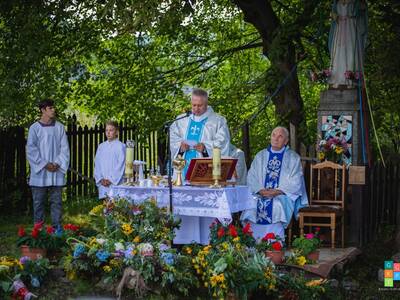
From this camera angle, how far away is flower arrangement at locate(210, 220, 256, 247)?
9242 mm

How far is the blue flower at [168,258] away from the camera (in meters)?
8.38

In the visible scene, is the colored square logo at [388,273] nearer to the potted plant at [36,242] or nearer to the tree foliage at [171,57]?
the potted plant at [36,242]

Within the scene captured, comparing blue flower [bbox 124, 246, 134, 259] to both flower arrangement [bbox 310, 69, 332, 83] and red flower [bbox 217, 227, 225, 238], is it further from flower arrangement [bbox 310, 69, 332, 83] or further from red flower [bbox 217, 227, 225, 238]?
flower arrangement [bbox 310, 69, 332, 83]

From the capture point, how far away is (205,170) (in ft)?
32.9

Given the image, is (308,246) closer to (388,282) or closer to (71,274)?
(388,282)

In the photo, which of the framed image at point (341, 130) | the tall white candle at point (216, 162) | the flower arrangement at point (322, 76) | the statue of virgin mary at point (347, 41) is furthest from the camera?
the flower arrangement at point (322, 76)

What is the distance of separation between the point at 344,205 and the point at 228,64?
837cm

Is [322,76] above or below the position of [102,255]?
above

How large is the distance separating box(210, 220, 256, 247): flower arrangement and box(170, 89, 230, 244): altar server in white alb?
1038 mm

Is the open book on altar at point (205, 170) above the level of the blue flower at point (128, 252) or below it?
above

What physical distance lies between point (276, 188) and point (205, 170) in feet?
6.00

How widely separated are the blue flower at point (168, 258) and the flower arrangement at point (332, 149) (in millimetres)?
4714

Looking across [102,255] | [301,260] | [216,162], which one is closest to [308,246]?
[301,260]

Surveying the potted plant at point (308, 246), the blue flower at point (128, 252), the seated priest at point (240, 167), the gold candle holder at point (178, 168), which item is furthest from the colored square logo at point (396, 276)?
the blue flower at point (128, 252)
